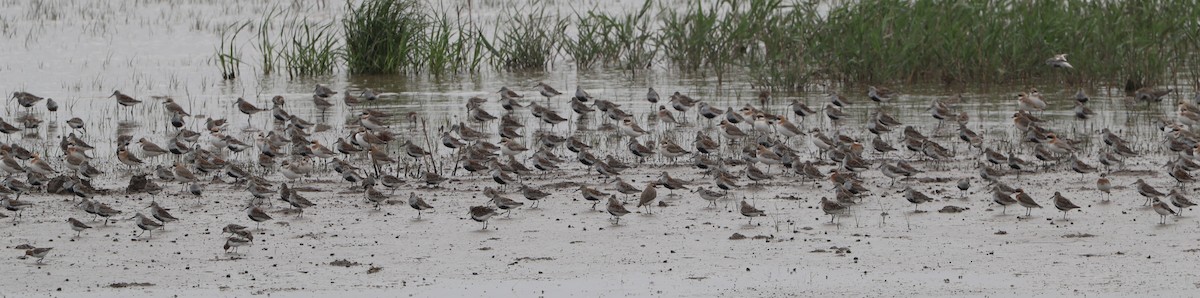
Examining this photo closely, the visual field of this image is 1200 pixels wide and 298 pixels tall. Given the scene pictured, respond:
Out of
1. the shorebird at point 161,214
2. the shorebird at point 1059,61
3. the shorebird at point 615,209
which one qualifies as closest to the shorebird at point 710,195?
the shorebird at point 615,209

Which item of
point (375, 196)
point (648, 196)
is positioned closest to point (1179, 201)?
point (648, 196)

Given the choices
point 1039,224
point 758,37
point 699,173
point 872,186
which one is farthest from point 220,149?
point 758,37

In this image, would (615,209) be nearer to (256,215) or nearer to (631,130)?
(256,215)

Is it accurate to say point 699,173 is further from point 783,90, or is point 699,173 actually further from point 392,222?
point 783,90

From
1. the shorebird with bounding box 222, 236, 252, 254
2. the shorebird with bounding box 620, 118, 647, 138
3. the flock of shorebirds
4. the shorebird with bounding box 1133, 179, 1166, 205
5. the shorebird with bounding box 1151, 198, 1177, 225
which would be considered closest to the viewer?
the shorebird with bounding box 222, 236, 252, 254

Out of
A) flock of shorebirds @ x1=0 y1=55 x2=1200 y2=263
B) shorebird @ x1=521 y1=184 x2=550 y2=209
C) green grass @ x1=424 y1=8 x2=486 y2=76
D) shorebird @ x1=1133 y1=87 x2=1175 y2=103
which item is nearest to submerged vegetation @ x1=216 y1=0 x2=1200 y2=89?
green grass @ x1=424 y1=8 x2=486 y2=76

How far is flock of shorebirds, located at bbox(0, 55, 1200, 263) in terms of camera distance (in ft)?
41.5

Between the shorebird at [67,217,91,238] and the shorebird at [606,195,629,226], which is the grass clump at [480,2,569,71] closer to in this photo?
the shorebird at [606,195,629,226]

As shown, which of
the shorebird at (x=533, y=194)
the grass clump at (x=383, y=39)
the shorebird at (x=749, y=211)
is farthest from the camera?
the grass clump at (x=383, y=39)

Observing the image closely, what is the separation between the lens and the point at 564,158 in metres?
16.0

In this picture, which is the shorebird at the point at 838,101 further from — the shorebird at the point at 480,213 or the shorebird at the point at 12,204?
the shorebird at the point at 12,204

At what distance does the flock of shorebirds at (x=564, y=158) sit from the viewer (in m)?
12.6

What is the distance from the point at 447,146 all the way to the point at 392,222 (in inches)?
164

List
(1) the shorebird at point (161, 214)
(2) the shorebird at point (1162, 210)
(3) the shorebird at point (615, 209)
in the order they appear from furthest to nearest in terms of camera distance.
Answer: (3) the shorebird at point (615, 209)
(1) the shorebird at point (161, 214)
(2) the shorebird at point (1162, 210)
